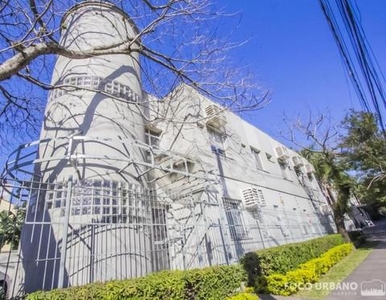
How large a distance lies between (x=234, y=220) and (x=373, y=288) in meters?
4.69

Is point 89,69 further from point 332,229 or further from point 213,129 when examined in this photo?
point 332,229

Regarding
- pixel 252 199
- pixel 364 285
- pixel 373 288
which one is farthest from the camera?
pixel 252 199

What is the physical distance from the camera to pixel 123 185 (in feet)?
22.8

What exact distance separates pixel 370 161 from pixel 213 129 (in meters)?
13.9

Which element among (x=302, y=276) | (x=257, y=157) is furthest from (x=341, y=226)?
(x=302, y=276)

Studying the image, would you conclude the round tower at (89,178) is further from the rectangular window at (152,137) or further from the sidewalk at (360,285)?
the sidewalk at (360,285)

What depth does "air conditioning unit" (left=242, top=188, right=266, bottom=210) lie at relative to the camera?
410 inches

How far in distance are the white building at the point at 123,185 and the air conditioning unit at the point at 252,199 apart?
5 centimetres

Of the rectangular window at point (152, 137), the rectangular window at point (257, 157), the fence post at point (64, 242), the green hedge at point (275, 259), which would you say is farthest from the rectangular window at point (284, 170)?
the fence post at point (64, 242)

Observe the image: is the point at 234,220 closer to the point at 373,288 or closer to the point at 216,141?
the point at 216,141

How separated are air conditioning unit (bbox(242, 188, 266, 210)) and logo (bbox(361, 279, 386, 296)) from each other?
4499mm

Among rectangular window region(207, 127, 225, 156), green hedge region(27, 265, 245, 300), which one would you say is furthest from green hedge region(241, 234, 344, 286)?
rectangular window region(207, 127, 225, 156)

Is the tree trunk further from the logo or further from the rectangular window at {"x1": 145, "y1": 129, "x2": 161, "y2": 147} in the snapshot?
the rectangular window at {"x1": 145, "y1": 129, "x2": 161, "y2": 147}

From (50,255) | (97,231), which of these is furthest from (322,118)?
(50,255)
